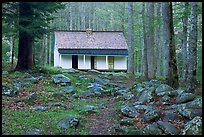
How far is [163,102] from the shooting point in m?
9.55

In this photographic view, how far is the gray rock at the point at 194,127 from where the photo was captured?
6.54 meters

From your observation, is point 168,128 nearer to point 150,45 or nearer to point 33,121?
point 33,121

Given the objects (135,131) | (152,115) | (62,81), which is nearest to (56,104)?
(152,115)

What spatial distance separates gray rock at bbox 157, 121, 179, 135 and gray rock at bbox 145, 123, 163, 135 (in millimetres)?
91

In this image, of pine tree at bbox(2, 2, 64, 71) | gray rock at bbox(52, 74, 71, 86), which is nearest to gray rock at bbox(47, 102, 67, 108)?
gray rock at bbox(52, 74, 71, 86)

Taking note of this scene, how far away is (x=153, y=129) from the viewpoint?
285 inches

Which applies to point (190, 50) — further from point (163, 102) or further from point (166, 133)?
point (166, 133)

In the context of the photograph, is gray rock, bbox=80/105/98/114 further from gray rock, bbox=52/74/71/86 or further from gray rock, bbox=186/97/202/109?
gray rock, bbox=52/74/71/86

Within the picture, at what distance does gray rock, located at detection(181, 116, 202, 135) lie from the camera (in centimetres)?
654

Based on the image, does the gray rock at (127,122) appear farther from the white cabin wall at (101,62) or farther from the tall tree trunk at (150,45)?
the white cabin wall at (101,62)

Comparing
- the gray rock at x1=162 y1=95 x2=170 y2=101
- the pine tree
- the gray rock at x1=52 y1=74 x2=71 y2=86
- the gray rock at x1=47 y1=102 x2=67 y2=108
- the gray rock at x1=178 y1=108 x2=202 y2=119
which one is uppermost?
the pine tree

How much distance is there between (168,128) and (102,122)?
7.19ft

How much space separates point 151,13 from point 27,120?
38.4 feet

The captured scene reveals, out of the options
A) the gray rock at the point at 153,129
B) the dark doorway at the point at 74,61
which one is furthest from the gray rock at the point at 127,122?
the dark doorway at the point at 74,61
